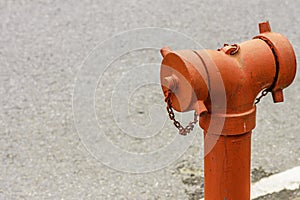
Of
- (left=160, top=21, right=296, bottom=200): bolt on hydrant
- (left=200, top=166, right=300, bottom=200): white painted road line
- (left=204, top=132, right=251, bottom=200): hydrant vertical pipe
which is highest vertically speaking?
(left=160, top=21, right=296, bottom=200): bolt on hydrant

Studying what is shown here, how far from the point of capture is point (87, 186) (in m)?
2.89

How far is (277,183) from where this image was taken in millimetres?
2764

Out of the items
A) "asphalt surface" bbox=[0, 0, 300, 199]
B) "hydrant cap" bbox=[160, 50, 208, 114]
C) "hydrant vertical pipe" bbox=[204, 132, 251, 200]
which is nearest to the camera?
"hydrant cap" bbox=[160, 50, 208, 114]

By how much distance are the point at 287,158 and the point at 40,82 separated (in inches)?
73.9

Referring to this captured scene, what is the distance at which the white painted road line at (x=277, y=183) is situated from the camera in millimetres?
2695

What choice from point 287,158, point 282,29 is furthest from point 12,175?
point 282,29

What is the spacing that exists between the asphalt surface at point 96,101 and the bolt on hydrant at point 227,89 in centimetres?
17

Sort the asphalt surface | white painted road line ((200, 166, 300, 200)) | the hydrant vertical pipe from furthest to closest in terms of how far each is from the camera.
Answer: the asphalt surface
white painted road line ((200, 166, 300, 200))
the hydrant vertical pipe

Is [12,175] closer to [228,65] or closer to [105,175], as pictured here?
[105,175]

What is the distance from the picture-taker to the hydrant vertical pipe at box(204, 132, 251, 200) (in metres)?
1.72

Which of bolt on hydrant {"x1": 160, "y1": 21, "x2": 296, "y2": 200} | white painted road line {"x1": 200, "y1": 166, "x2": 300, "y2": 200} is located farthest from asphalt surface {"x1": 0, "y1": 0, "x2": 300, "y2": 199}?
bolt on hydrant {"x1": 160, "y1": 21, "x2": 296, "y2": 200}

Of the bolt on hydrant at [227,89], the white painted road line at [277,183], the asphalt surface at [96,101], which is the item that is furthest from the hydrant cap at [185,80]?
the white painted road line at [277,183]

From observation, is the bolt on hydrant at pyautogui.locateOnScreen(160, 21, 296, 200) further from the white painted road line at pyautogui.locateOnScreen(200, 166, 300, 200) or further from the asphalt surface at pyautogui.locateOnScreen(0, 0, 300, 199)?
the white painted road line at pyautogui.locateOnScreen(200, 166, 300, 200)

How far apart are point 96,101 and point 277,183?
4.65 ft
